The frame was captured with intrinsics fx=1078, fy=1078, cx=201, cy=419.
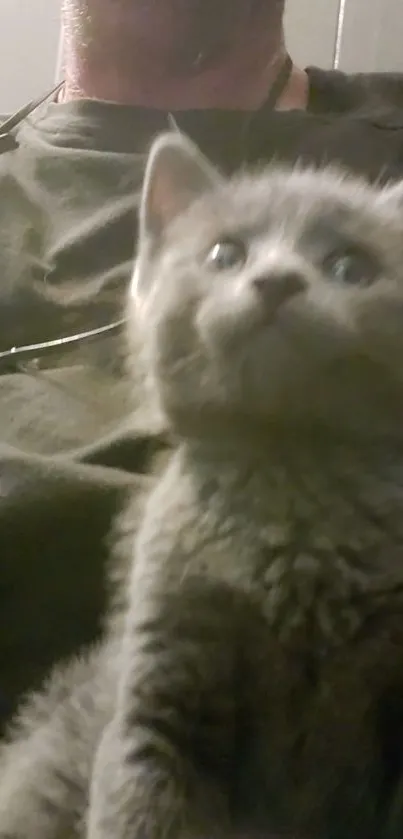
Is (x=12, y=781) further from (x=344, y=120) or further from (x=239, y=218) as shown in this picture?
(x=344, y=120)

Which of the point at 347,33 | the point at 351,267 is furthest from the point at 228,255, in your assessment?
the point at 347,33

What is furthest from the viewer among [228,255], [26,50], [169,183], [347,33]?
[26,50]

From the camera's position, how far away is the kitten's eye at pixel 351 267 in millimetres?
711

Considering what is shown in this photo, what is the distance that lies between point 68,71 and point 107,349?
1.65 feet

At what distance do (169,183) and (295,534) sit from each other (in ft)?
1.13

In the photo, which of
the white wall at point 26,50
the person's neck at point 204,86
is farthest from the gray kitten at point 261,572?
the white wall at point 26,50

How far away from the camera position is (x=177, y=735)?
0.64 metres

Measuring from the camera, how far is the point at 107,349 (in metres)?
1.01

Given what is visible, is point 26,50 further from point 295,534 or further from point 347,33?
point 295,534

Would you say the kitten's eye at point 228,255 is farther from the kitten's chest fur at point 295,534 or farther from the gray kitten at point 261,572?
the kitten's chest fur at point 295,534

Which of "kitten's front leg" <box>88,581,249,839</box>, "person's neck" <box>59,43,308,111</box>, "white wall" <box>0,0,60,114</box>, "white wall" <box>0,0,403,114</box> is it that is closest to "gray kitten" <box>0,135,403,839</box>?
"kitten's front leg" <box>88,581,249,839</box>

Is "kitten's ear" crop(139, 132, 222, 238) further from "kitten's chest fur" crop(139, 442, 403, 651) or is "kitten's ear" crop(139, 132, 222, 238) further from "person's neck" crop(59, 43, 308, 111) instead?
"person's neck" crop(59, 43, 308, 111)

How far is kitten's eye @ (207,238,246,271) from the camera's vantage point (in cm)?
76

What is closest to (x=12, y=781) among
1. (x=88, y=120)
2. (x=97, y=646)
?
(x=97, y=646)
